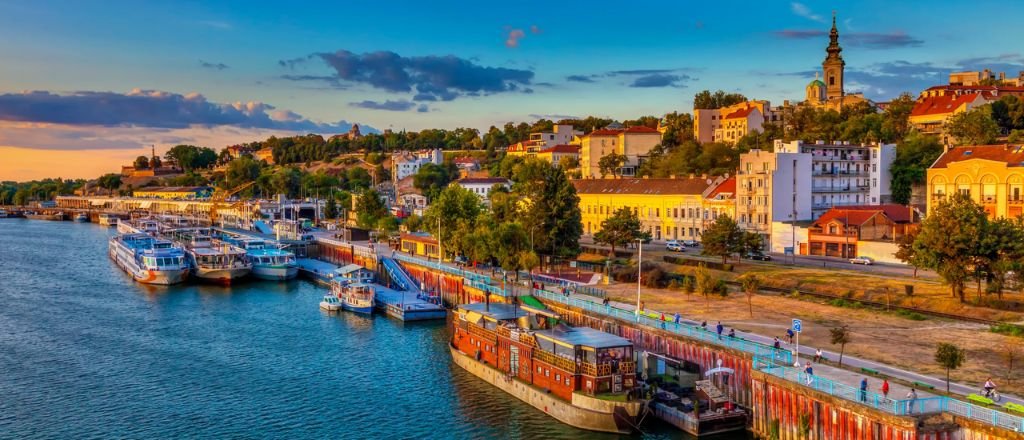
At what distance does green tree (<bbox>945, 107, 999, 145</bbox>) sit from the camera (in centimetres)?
10938

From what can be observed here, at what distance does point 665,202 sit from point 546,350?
6234 centimetres

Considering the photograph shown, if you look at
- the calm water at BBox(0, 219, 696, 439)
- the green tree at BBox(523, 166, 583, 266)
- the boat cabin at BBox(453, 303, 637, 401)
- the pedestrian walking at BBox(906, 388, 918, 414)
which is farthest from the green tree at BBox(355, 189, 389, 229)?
the pedestrian walking at BBox(906, 388, 918, 414)

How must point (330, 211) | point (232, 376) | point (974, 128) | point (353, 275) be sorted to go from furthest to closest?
point (330, 211)
point (974, 128)
point (353, 275)
point (232, 376)

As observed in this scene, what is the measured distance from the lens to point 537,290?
6319 cm

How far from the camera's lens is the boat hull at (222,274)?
92.4m

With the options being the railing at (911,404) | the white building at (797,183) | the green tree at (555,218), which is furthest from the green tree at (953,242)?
the white building at (797,183)

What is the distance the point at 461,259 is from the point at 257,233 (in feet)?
230

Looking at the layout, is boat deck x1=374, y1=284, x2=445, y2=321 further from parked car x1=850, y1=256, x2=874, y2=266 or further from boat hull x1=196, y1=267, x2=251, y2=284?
parked car x1=850, y1=256, x2=874, y2=266

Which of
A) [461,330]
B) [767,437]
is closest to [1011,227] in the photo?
[767,437]

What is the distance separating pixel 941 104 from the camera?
448 feet

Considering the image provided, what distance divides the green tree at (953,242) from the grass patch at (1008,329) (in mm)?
5858

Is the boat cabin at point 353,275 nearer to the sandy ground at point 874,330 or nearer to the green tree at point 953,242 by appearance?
the sandy ground at point 874,330

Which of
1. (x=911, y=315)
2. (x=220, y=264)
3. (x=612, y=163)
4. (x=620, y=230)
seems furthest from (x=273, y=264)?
(x=612, y=163)

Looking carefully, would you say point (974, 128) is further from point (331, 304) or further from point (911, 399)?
point (911, 399)
